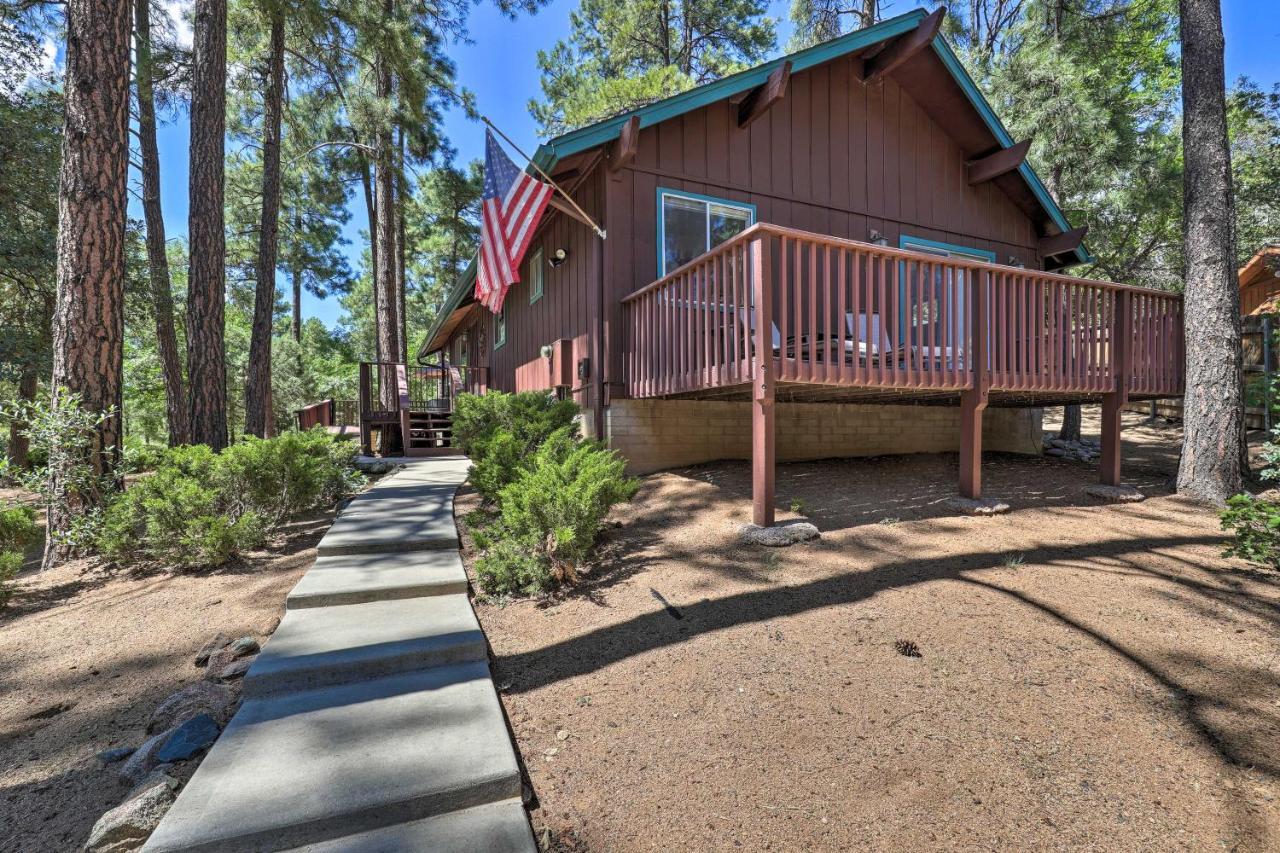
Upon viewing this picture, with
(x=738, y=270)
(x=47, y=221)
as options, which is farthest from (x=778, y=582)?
(x=47, y=221)

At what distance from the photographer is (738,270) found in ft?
15.0

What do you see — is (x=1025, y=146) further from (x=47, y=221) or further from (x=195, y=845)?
(x=47, y=221)

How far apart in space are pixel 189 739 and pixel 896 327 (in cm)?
515

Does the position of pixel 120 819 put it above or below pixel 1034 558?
below

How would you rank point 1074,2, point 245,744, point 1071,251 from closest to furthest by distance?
point 245,744 < point 1071,251 < point 1074,2

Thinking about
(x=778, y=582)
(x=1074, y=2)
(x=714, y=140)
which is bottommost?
(x=778, y=582)

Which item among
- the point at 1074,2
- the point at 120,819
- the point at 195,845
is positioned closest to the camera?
the point at 195,845

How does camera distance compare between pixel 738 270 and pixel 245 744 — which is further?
pixel 738 270

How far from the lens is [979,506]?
482cm

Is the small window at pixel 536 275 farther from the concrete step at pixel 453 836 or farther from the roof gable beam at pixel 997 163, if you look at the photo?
the concrete step at pixel 453 836

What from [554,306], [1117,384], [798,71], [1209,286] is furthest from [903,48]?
[554,306]

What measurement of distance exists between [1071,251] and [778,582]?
370 inches

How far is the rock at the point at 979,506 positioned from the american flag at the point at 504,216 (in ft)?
16.5

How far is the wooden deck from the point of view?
438 centimetres
